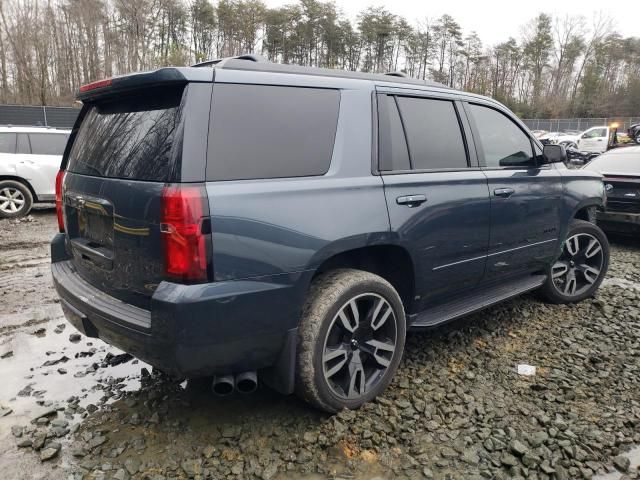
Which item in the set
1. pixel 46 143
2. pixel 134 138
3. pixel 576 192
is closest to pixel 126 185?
pixel 134 138

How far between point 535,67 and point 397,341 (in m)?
71.5

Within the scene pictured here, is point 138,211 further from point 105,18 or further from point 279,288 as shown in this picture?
point 105,18

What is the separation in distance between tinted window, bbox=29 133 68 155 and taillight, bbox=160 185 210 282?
28.1 feet

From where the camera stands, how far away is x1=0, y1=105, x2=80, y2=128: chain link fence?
82.2ft

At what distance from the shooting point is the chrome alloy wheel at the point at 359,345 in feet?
9.12

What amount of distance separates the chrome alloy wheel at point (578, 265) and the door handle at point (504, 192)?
49.3 inches

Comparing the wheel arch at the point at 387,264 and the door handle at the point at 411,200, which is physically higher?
the door handle at the point at 411,200

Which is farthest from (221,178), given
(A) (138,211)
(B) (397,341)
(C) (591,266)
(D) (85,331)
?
(C) (591,266)

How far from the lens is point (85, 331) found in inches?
110

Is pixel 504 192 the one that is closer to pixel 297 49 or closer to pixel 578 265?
pixel 578 265

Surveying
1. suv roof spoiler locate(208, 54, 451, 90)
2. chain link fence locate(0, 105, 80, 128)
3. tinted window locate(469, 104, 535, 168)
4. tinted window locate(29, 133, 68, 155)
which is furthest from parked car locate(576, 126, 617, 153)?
chain link fence locate(0, 105, 80, 128)

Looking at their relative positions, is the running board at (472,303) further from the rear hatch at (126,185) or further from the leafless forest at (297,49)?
the leafless forest at (297,49)

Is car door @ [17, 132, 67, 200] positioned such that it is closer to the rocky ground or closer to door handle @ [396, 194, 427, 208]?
the rocky ground

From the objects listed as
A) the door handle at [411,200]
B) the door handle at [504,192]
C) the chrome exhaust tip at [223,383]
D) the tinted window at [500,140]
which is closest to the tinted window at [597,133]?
the tinted window at [500,140]
